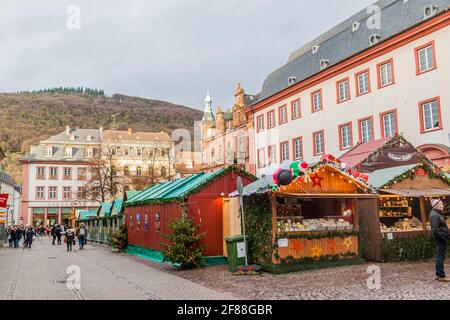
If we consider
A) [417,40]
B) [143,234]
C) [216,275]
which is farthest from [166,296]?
[417,40]

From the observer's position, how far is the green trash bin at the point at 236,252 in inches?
544

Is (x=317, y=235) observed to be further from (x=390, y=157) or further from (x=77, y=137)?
(x=77, y=137)

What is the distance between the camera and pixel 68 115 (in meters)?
121

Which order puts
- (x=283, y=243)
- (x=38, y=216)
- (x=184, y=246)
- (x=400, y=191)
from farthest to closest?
1. (x=38, y=216)
2. (x=400, y=191)
3. (x=184, y=246)
4. (x=283, y=243)

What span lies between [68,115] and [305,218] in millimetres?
115877

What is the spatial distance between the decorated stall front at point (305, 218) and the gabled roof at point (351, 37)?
45.7ft

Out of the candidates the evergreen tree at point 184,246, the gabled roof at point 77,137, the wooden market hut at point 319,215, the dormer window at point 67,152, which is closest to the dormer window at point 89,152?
the gabled roof at point 77,137

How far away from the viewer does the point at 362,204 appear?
15.9m

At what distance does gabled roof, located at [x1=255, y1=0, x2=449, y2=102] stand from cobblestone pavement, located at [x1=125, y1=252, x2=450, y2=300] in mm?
16553

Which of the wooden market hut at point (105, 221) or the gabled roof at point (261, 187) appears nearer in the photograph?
the gabled roof at point (261, 187)

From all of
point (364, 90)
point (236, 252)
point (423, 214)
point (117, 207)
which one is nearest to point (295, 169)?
point (236, 252)

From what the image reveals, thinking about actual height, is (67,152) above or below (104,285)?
above

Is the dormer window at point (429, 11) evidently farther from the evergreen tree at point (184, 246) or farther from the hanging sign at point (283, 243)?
the evergreen tree at point (184, 246)
